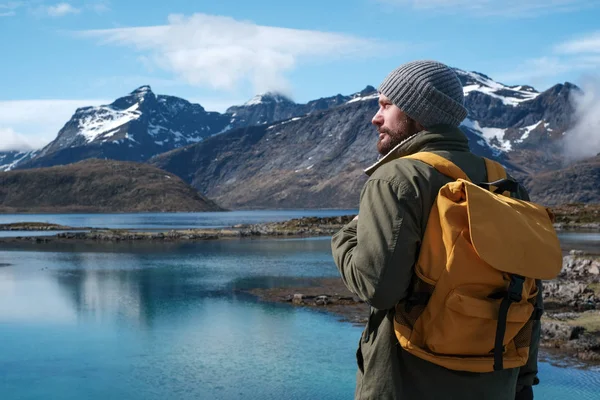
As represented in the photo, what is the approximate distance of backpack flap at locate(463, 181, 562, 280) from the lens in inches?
122

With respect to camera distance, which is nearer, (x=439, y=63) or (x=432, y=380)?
(x=432, y=380)

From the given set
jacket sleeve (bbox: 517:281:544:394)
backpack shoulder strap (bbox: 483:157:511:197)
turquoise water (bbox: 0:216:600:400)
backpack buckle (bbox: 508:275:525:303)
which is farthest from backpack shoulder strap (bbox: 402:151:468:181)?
turquoise water (bbox: 0:216:600:400)

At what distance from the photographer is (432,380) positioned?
342 centimetres

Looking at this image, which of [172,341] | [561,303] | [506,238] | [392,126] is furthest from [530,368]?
[561,303]

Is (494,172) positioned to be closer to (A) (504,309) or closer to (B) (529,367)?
(A) (504,309)

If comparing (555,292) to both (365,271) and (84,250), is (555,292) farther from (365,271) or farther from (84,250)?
(84,250)

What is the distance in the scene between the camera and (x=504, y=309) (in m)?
3.28

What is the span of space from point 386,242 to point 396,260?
0.32 ft

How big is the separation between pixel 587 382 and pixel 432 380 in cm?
1794

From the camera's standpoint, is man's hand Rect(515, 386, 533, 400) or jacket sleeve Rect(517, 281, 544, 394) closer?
jacket sleeve Rect(517, 281, 544, 394)

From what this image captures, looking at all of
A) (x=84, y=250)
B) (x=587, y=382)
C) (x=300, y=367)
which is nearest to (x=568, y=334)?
(x=587, y=382)

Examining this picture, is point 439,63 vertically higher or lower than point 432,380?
higher

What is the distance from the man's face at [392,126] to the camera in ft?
12.4

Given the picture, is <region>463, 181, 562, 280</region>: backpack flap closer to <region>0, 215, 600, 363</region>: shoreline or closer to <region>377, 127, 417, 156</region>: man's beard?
<region>377, 127, 417, 156</region>: man's beard
